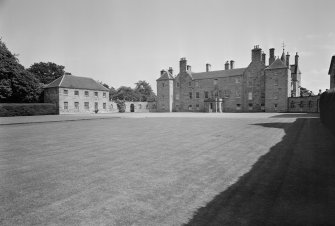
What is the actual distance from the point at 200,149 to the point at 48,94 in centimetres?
5218

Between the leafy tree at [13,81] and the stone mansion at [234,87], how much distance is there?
108ft

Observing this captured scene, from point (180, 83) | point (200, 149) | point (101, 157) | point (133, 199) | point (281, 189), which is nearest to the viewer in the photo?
point (133, 199)

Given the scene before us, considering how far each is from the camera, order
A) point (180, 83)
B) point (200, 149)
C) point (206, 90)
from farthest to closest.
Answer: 1. point (180, 83)
2. point (206, 90)
3. point (200, 149)

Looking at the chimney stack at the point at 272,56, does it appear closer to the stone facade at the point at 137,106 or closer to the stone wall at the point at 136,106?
the stone facade at the point at 137,106

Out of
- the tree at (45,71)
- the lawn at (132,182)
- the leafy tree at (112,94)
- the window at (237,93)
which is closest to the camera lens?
the lawn at (132,182)

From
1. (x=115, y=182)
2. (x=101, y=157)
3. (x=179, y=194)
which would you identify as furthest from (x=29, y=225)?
(x=101, y=157)

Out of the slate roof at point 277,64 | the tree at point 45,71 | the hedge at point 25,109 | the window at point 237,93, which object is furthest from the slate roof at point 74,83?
the slate roof at point 277,64

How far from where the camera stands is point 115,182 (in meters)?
5.43

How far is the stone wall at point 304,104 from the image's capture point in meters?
45.8

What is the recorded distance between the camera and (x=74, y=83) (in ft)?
181

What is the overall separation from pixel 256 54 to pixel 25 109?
49.5m

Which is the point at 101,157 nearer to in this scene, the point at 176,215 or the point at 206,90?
the point at 176,215

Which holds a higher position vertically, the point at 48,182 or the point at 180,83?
the point at 180,83

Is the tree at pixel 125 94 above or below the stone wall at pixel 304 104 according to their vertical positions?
above
